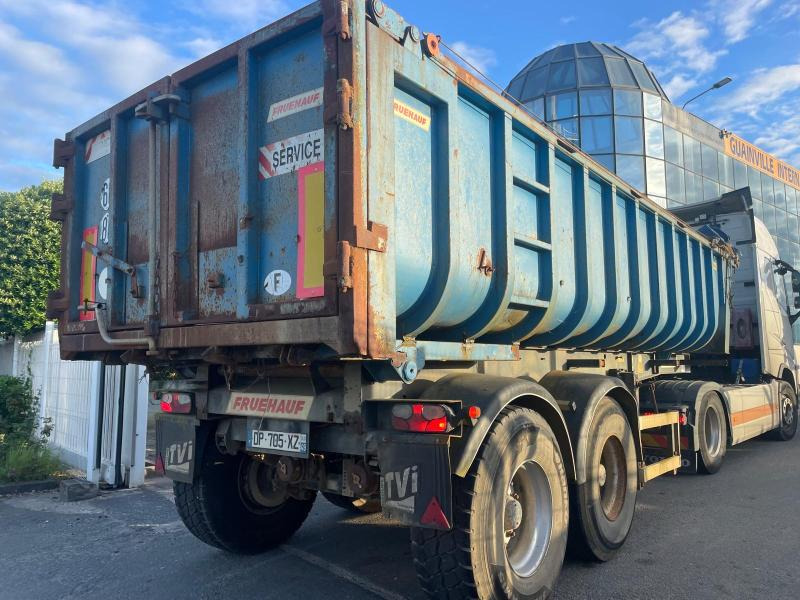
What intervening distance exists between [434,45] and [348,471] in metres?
2.42

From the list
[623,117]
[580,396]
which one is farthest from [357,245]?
[623,117]

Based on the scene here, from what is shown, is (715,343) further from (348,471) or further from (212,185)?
(212,185)

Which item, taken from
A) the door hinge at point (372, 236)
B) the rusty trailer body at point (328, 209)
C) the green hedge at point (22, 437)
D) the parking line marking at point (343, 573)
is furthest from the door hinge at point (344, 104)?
the green hedge at point (22, 437)

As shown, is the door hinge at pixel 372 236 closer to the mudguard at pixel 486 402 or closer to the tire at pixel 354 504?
the mudguard at pixel 486 402

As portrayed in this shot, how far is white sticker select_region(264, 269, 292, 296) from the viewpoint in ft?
10.4

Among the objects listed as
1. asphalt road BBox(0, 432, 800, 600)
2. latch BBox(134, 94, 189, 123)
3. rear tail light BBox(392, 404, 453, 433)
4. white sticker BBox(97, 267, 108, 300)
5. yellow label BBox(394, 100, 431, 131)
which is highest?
latch BBox(134, 94, 189, 123)

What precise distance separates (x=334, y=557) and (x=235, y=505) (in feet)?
2.64

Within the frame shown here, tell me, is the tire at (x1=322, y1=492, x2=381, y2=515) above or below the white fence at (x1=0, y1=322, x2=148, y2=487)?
below

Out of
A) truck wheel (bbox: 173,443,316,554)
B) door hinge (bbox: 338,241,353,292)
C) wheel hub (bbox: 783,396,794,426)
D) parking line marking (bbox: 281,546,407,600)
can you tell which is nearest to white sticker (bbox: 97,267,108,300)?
truck wheel (bbox: 173,443,316,554)

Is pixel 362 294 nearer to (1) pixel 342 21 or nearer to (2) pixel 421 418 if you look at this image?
(2) pixel 421 418

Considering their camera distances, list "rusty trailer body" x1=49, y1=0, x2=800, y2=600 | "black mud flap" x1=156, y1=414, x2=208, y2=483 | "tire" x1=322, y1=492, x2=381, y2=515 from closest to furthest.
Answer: "rusty trailer body" x1=49, y1=0, x2=800, y2=600, "black mud flap" x1=156, y1=414, x2=208, y2=483, "tire" x1=322, y1=492, x2=381, y2=515

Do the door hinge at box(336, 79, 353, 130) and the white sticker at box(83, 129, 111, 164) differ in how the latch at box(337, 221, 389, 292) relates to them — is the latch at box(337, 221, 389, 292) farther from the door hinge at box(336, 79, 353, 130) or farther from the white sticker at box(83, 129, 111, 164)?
the white sticker at box(83, 129, 111, 164)

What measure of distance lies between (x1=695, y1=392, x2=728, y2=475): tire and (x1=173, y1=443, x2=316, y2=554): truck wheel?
15.2ft

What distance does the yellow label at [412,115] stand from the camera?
320 cm
